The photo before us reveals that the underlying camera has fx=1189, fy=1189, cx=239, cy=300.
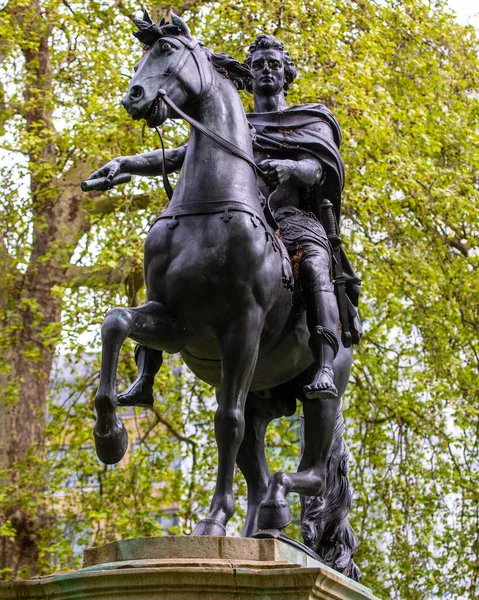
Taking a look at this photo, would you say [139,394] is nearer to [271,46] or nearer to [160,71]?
[160,71]

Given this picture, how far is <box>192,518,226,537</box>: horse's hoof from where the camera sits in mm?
5363

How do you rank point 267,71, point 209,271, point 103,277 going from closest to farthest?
point 209,271, point 267,71, point 103,277

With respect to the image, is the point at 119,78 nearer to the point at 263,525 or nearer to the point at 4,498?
the point at 4,498

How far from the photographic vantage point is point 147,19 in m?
5.91

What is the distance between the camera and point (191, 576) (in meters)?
4.82

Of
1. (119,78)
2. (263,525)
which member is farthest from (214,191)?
(119,78)

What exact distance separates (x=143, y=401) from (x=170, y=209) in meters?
0.97

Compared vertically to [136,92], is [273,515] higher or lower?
lower

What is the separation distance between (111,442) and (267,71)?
8.57ft

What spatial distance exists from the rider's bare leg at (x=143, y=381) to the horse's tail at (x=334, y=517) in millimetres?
1345

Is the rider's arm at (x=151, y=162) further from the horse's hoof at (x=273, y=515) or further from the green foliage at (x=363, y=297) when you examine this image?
the green foliage at (x=363, y=297)

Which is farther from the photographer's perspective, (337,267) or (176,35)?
(337,267)

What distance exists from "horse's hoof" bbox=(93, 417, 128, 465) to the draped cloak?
187 centimetres

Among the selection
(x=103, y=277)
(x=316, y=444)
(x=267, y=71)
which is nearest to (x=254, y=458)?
(x=316, y=444)
